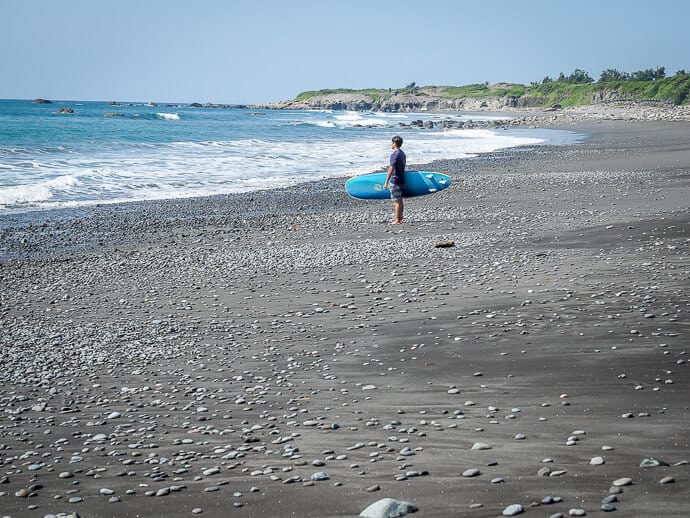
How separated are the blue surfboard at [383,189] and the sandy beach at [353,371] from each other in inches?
189

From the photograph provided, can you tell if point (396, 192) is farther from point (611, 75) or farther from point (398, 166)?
point (611, 75)

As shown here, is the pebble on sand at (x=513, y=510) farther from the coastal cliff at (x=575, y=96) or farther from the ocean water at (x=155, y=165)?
the coastal cliff at (x=575, y=96)

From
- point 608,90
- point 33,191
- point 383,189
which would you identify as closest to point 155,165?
point 33,191

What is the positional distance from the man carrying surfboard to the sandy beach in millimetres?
1373

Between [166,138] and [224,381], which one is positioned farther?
[166,138]

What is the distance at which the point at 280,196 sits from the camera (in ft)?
76.5

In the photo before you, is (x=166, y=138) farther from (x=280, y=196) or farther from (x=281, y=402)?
(x=281, y=402)

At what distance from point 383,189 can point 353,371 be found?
1344 centimetres

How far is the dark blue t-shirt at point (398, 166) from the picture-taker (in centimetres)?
1747

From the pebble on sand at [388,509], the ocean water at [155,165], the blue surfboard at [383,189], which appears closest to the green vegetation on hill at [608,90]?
the ocean water at [155,165]

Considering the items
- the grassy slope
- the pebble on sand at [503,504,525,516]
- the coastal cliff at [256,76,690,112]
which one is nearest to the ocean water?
the pebble on sand at [503,504,525,516]

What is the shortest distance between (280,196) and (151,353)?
49.6 feet

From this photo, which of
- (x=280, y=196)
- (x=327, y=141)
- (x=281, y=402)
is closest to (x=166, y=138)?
(x=327, y=141)

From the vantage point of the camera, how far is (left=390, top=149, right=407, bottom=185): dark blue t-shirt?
1747 cm
